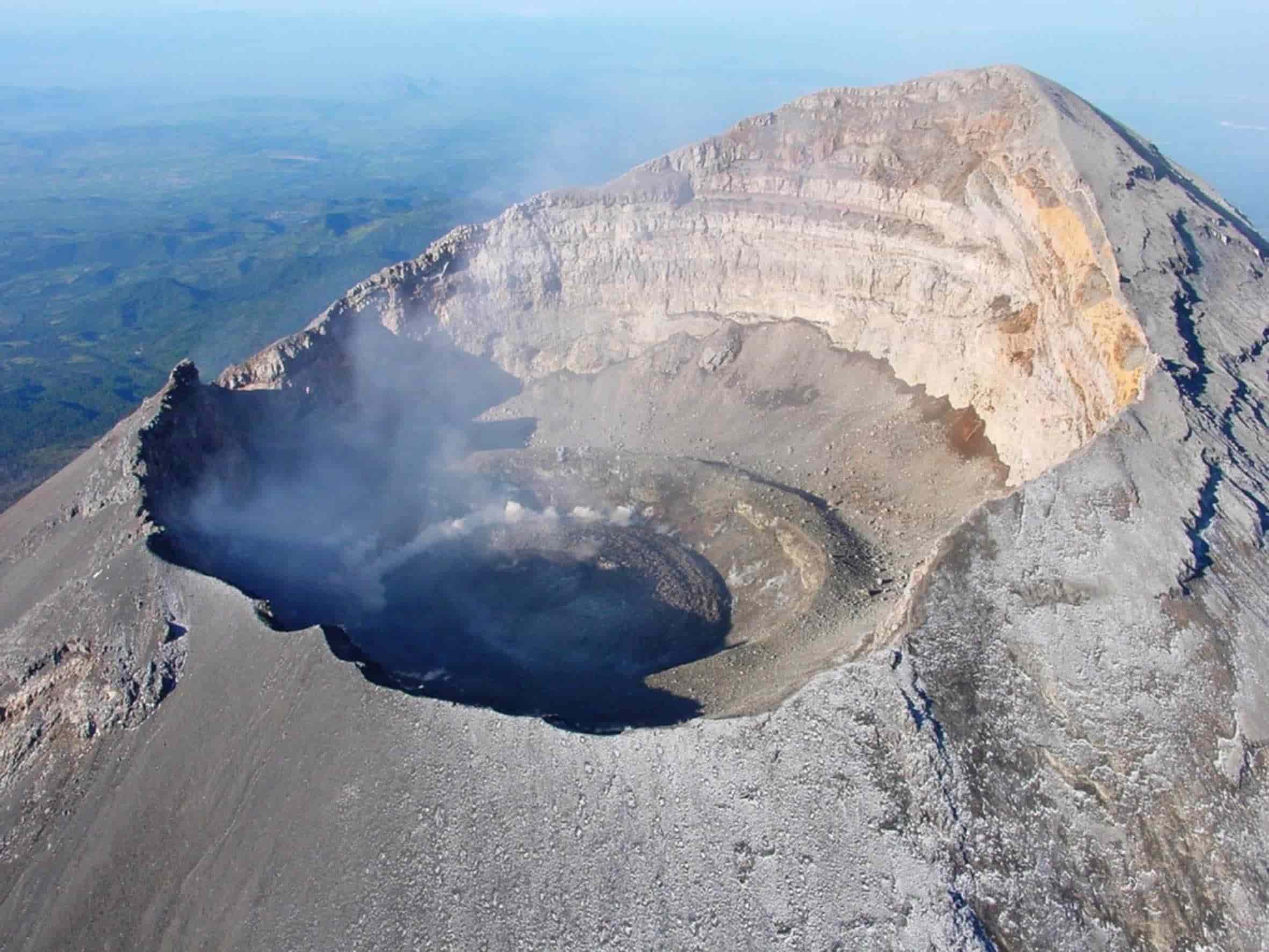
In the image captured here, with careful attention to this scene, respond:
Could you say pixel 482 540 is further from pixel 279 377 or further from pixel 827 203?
pixel 827 203

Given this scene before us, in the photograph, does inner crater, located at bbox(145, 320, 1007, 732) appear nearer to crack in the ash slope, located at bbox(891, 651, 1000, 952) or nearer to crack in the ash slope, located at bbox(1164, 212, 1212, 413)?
crack in the ash slope, located at bbox(891, 651, 1000, 952)

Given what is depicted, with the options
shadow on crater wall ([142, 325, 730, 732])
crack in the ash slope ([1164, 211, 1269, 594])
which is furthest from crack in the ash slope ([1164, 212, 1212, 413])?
shadow on crater wall ([142, 325, 730, 732])

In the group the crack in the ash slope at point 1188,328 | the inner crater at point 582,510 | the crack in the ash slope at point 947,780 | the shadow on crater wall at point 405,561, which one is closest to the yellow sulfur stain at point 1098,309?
the crack in the ash slope at point 1188,328

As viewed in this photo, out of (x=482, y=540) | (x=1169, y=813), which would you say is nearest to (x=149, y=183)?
(x=482, y=540)

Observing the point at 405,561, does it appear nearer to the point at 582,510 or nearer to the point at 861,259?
the point at 582,510

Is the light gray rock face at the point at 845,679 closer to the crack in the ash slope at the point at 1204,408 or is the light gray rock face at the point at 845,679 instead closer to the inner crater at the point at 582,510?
the crack in the ash slope at the point at 1204,408

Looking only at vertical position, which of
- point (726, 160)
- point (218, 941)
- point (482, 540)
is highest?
point (726, 160)
